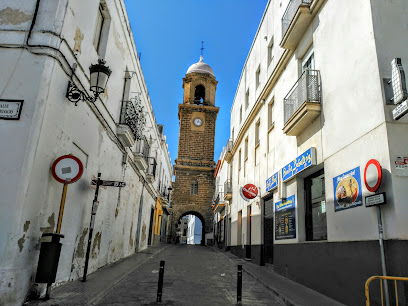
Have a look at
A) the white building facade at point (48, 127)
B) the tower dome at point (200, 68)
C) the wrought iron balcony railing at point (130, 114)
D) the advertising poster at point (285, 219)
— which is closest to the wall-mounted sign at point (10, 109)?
the white building facade at point (48, 127)

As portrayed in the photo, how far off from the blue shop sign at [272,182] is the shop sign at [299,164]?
0.76 meters

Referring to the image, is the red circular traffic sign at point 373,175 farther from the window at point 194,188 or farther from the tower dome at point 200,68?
the tower dome at point 200,68

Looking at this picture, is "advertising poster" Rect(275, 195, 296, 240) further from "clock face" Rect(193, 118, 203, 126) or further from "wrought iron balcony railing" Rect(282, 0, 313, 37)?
"clock face" Rect(193, 118, 203, 126)

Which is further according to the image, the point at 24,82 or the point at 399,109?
the point at 24,82

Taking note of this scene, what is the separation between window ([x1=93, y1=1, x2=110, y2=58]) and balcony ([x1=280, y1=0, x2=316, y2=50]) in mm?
4866

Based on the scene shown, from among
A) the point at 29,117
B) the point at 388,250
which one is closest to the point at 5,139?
the point at 29,117

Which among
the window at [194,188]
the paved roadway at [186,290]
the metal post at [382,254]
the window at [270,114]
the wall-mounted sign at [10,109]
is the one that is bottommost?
the paved roadway at [186,290]

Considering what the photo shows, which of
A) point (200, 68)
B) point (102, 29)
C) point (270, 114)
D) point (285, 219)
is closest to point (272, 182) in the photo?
point (285, 219)

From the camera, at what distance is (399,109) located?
16.2 ft

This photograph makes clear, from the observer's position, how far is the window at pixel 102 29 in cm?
818

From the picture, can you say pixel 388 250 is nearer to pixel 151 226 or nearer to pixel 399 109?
→ pixel 399 109

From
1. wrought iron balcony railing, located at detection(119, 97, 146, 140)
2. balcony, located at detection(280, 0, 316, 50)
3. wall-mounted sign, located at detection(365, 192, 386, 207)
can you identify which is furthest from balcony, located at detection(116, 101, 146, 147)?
wall-mounted sign, located at detection(365, 192, 386, 207)

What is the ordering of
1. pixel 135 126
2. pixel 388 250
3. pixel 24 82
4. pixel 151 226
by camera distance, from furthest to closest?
pixel 151 226
pixel 135 126
pixel 24 82
pixel 388 250

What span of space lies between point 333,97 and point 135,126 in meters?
6.83
